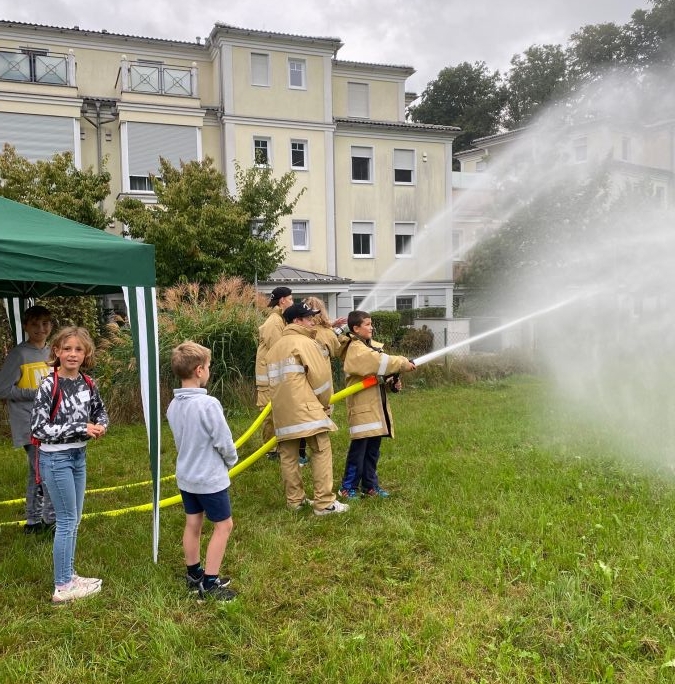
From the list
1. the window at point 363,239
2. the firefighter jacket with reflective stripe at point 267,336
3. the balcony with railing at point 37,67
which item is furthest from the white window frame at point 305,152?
the firefighter jacket with reflective stripe at point 267,336

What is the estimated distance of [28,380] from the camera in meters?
4.81

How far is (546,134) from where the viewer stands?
21.7 meters

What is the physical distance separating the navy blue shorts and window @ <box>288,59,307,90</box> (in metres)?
24.1

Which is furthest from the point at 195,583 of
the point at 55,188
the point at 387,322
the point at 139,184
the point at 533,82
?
the point at 533,82

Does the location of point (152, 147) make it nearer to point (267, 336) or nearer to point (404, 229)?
point (404, 229)

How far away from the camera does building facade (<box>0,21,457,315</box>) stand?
71.4 feet

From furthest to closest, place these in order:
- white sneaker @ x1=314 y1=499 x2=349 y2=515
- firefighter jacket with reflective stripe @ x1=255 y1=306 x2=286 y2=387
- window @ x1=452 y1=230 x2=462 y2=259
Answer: window @ x1=452 y1=230 x2=462 y2=259 → firefighter jacket with reflective stripe @ x1=255 y1=306 x2=286 y2=387 → white sneaker @ x1=314 y1=499 x2=349 y2=515

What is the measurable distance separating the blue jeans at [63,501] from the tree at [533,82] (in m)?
42.2

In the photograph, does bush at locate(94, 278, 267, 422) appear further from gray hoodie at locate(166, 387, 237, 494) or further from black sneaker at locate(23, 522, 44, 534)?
gray hoodie at locate(166, 387, 237, 494)

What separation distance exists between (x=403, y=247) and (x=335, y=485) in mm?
22681

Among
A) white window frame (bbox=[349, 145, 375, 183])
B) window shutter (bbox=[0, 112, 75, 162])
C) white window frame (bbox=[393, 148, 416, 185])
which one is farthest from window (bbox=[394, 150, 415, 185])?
window shutter (bbox=[0, 112, 75, 162])

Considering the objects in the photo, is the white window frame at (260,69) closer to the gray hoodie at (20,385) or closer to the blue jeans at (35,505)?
the gray hoodie at (20,385)

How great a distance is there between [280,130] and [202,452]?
2303cm

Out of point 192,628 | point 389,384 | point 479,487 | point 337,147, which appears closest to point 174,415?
point 192,628
